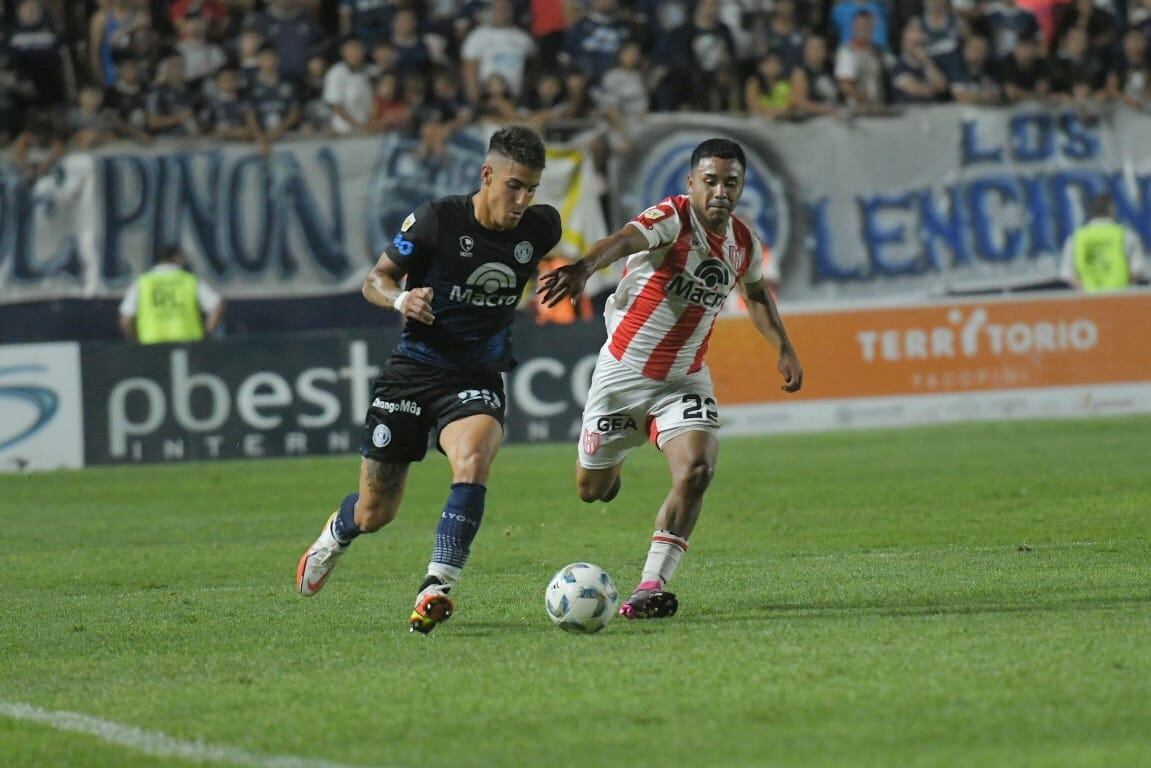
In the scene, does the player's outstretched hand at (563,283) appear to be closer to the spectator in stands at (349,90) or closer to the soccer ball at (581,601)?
the soccer ball at (581,601)

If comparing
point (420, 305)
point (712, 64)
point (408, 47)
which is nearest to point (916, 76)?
point (712, 64)

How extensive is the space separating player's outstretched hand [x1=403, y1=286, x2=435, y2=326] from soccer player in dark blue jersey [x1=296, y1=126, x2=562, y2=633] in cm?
30

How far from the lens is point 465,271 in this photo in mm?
8000

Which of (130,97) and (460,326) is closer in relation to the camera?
(460,326)

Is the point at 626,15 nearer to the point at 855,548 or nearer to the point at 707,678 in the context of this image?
the point at 855,548

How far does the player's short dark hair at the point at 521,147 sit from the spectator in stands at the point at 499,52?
13522mm

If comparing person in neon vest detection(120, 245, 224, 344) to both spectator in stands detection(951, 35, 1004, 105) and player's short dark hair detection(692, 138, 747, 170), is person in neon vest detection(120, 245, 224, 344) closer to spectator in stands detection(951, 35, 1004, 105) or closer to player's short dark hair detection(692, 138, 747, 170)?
spectator in stands detection(951, 35, 1004, 105)

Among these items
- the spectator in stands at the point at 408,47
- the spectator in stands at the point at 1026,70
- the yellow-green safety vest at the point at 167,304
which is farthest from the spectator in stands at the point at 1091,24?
the yellow-green safety vest at the point at 167,304

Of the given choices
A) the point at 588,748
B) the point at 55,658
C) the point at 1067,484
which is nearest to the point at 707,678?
the point at 588,748

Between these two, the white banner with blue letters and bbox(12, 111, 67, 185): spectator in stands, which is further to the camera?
the white banner with blue letters

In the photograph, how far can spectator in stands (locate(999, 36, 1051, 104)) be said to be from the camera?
72.7ft

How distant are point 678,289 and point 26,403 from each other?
10682 millimetres

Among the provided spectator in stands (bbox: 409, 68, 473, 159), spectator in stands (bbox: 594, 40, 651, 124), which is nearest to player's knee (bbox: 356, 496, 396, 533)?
spectator in stands (bbox: 409, 68, 473, 159)

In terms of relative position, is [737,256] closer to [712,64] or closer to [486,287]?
[486,287]
